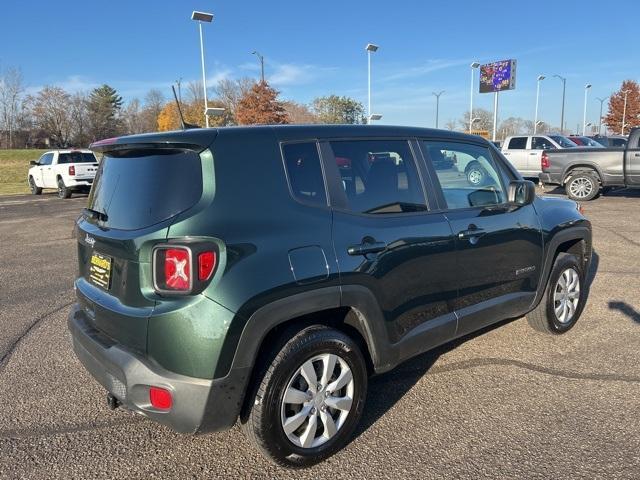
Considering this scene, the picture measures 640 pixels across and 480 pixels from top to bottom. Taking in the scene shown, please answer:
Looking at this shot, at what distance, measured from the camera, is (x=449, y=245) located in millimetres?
3252

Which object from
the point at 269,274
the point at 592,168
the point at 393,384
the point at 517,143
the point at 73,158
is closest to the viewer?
the point at 269,274

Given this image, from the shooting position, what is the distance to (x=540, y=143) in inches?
710

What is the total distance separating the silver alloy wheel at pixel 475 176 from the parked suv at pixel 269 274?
0.42m

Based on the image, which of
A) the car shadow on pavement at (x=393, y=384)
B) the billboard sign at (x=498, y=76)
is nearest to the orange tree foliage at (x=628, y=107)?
the billboard sign at (x=498, y=76)

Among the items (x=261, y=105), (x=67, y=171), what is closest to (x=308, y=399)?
(x=67, y=171)

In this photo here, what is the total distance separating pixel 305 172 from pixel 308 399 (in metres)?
1.21

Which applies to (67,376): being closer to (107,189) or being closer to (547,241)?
(107,189)

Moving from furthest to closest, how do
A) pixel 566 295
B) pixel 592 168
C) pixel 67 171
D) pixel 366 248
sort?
pixel 67 171 < pixel 592 168 < pixel 566 295 < pixel 366 248

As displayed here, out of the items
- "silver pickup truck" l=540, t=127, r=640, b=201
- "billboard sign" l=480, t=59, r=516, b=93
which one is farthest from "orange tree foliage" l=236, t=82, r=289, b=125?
"silver pickup truck" l=540, t=127, r=640, b=201

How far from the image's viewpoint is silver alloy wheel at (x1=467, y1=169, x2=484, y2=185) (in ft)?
12.4

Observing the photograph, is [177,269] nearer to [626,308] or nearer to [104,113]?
[626,308]

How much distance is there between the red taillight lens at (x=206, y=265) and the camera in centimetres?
227

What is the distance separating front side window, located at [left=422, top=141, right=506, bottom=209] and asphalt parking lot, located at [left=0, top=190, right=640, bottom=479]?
1.27m

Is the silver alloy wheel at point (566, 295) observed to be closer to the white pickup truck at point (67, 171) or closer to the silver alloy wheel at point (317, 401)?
the silver alloy wheel at point (317, 401)
